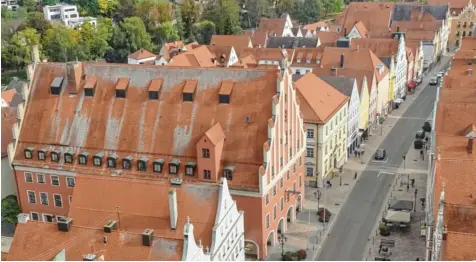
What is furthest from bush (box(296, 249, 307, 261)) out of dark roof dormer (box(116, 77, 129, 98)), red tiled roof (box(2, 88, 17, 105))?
red tiled roof (box(2, 88, 17, 105))

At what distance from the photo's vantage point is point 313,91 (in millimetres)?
83750

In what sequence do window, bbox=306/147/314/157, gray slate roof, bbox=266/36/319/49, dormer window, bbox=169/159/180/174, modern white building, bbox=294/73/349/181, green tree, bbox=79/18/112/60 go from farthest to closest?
1. green tree, bbox=79/18/112/60
2. gray slate roof, bbox=266/36/319/49
3. window, bbox=306/147/314/157
4. modern white building, bbox=294/73/349/181
5. dormer window, bbox=169/159/180/174

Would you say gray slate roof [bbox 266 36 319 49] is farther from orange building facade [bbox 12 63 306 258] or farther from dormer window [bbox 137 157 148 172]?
dormer window [bbox 137 157 148 172]

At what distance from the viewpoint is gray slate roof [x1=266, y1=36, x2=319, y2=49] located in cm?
14225

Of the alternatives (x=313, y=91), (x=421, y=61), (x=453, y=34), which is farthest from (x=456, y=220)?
(x=453, y=34)

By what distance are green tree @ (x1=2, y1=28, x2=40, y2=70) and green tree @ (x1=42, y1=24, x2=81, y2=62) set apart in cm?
317

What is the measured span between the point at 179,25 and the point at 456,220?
160m

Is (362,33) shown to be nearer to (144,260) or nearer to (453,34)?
(453,34)

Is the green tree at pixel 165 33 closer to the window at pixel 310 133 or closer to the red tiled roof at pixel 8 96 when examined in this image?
the red tiled roof at pixel 8 96

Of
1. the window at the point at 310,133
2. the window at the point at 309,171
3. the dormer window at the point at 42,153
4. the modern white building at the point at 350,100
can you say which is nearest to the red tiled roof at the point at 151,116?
the dormer window at the point at 42,153

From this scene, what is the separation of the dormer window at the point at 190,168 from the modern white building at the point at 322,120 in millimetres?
22399

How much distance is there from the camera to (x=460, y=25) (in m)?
185

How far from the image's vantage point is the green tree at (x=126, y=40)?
17000 cm

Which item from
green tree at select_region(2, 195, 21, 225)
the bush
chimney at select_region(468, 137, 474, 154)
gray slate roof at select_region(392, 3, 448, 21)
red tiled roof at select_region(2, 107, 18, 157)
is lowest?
the bush
